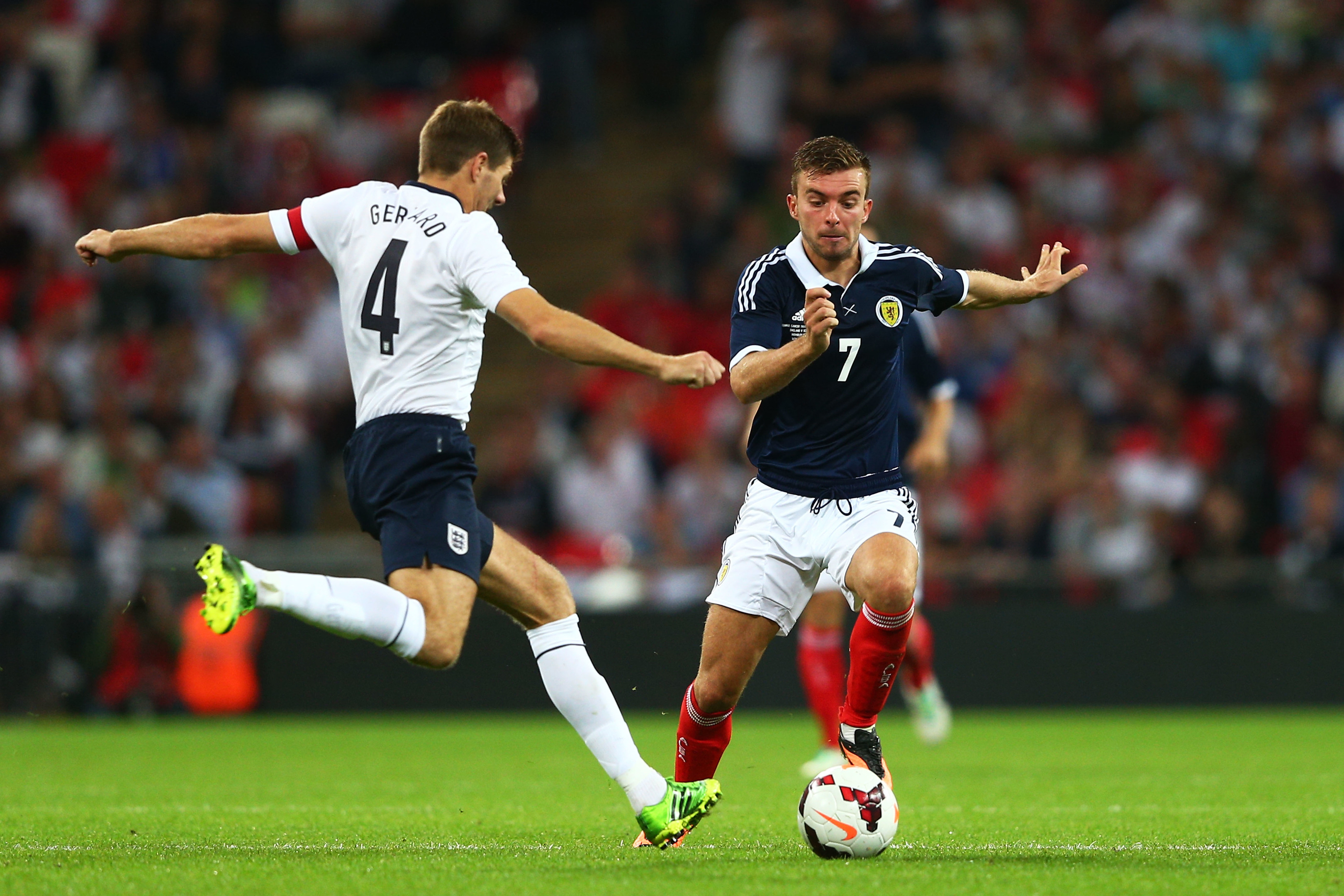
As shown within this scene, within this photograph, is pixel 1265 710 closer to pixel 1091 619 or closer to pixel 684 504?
pixel 1091 619

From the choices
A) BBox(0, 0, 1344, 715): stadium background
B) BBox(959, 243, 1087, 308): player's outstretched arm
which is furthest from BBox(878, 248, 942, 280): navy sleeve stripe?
BBox(0, 0, 1344, 715): stadium background

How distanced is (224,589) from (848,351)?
2.39 metres

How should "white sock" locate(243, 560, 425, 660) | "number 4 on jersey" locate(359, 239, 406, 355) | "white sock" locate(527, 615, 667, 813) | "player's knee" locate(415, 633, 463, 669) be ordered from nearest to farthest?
"white sock" locate(243, 560, 425, 660)
"player's knee" locate(415, 633, 463, 669)
"number 4 on jersey" locate(359, 239, 406, 355)
"white sock" locate(527, 615, 667, 813)

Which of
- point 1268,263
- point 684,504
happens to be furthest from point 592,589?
point 1268,263

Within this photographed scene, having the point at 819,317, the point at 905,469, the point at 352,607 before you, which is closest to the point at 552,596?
the point at 352,607

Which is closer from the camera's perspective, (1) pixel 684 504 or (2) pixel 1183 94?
(1) pixel 684 504

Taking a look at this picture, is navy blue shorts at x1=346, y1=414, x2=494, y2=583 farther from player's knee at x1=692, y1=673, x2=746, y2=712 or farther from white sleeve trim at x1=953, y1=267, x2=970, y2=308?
white sleeve trim at x1=953, y1=267, x2=970, y2=308

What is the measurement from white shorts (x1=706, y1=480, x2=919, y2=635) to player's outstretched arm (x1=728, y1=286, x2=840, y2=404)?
20.9 inches

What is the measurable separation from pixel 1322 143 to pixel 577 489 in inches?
275

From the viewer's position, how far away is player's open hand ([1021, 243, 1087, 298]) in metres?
6.54

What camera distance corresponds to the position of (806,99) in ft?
57.4

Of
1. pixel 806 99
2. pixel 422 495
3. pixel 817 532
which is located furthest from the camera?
pixel 806 99

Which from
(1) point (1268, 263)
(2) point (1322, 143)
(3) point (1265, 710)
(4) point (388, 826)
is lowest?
(3) point (1265, 710)

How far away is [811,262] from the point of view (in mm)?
6543
